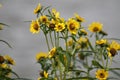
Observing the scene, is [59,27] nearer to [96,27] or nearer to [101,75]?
[101,75]

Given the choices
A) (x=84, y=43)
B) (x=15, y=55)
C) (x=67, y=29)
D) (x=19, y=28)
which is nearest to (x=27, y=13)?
(x=19, y=28)

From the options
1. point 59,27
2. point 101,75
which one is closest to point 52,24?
point 59,27

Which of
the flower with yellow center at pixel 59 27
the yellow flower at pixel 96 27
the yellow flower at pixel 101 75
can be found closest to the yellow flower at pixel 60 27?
the flower with yellow center at pixel 59 27

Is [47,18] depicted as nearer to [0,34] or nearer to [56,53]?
[56,53]

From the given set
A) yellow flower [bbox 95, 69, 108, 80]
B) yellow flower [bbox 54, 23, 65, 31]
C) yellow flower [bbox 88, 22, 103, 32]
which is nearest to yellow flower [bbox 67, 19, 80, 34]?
yellow flower [bbox 54, 23, 65, 31]

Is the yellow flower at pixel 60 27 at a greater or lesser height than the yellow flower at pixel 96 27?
lesser

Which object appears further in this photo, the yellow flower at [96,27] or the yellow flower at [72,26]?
the yellow flower at [96,27]

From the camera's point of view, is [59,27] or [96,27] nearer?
[59,27]

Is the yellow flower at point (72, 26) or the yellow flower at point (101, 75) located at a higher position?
the yellow flower at point (72, 26)

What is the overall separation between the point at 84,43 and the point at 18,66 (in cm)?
55

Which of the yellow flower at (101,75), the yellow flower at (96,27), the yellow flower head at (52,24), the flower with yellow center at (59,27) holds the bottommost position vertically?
the yellow flower at (101,75)

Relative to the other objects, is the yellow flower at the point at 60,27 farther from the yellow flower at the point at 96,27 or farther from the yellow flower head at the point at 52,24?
the yellow flower at the point at 96,27

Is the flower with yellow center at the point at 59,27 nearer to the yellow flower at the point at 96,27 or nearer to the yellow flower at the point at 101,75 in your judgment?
the yellow flower at the point at 101,75

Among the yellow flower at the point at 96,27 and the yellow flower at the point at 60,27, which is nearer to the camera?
the yellow flower at the point at 60,27
